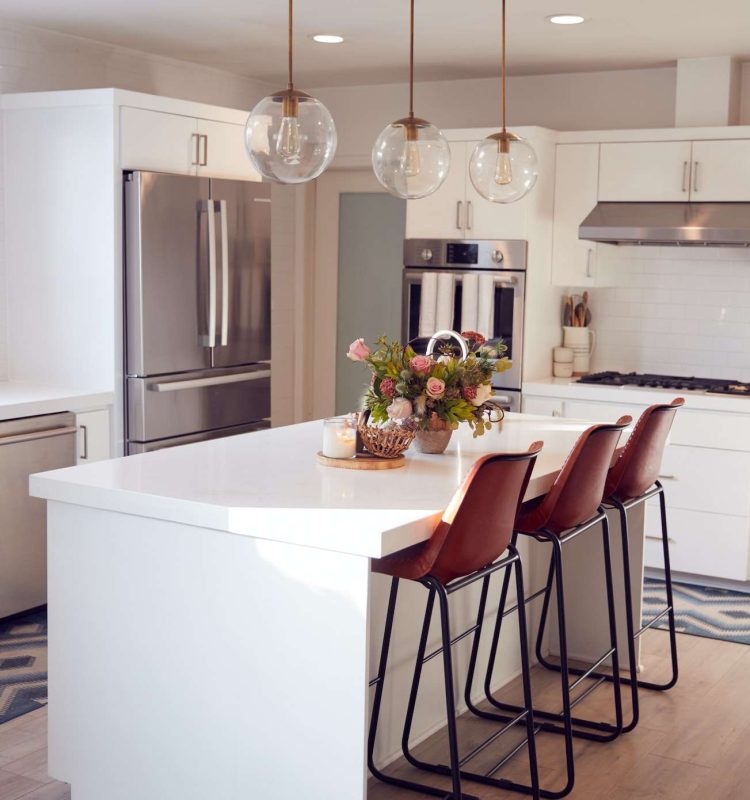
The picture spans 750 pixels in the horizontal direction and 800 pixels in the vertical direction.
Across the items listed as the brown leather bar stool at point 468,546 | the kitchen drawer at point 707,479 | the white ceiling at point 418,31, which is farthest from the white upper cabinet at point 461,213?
the brown leather bar stool at point 468,546

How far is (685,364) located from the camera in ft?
19.8

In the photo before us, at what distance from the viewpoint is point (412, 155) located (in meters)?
3.31

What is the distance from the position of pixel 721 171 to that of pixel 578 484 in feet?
9.47

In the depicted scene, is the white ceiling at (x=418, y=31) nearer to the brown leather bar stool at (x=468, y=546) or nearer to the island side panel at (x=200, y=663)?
the brown leather bar stool at (x=468, y=546)

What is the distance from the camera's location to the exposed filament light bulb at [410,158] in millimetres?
3309

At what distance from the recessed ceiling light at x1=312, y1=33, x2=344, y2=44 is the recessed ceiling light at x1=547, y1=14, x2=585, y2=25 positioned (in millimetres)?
1091

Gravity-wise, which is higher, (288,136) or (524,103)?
(524,103)

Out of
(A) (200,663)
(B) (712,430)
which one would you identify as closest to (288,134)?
(A) (200,663)

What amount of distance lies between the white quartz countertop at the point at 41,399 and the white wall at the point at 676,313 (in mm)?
2878

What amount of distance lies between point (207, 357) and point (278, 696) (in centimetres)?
285

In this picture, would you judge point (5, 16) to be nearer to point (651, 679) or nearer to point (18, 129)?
point (18, 129)

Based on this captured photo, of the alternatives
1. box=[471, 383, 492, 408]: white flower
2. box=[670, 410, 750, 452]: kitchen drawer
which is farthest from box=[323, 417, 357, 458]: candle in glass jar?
box=[670, 410, 750, 452]: kitchen drawer

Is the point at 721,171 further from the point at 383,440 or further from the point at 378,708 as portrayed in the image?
the point at 378,708

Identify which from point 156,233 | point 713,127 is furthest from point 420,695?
point 713,127
